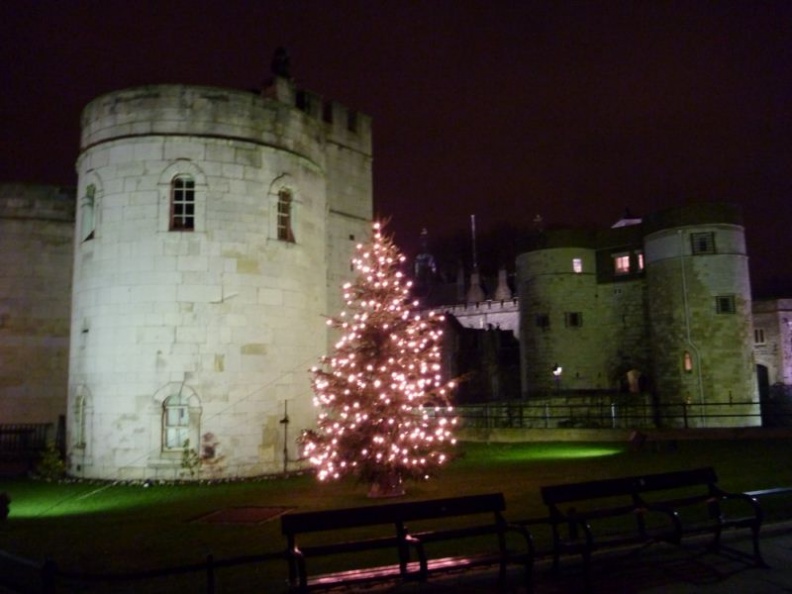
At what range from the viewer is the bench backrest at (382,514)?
21.3ft

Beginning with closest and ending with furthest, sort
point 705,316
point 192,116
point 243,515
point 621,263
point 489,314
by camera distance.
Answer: point 243,515 < point 192,116 < point 705,316 < point 621,263 < point 489,314

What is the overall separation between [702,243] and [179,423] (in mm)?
27384

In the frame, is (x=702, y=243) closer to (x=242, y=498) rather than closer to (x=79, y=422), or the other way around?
(x=242, y=498)

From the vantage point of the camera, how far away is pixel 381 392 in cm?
1223

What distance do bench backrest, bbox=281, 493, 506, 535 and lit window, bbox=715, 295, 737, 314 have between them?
98.4 feet

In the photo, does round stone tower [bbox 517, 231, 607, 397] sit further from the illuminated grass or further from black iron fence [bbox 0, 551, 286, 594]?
black iron fence [bbox 0, 551, 286, 594]

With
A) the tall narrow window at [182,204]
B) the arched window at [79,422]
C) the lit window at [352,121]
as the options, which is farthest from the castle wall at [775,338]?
the arched window at [79,422]

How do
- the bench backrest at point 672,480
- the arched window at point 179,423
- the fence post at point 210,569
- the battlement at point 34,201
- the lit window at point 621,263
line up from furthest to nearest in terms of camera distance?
the lit window at point 621,263
the battlement at point 34,201
the arched window at point 179,423
the bench backrest at point 672,480
the fence post at point 210,569

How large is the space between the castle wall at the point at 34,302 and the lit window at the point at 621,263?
28490 mm

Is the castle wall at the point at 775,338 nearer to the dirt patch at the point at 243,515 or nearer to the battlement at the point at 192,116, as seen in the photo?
the battlement at the point at 192,116

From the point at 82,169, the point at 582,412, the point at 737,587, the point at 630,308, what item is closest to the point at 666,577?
the point at 737,587

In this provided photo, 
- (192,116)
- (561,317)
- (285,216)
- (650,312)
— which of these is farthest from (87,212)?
(650,312)

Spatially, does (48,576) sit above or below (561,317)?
below

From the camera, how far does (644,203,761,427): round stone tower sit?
33.2 m
